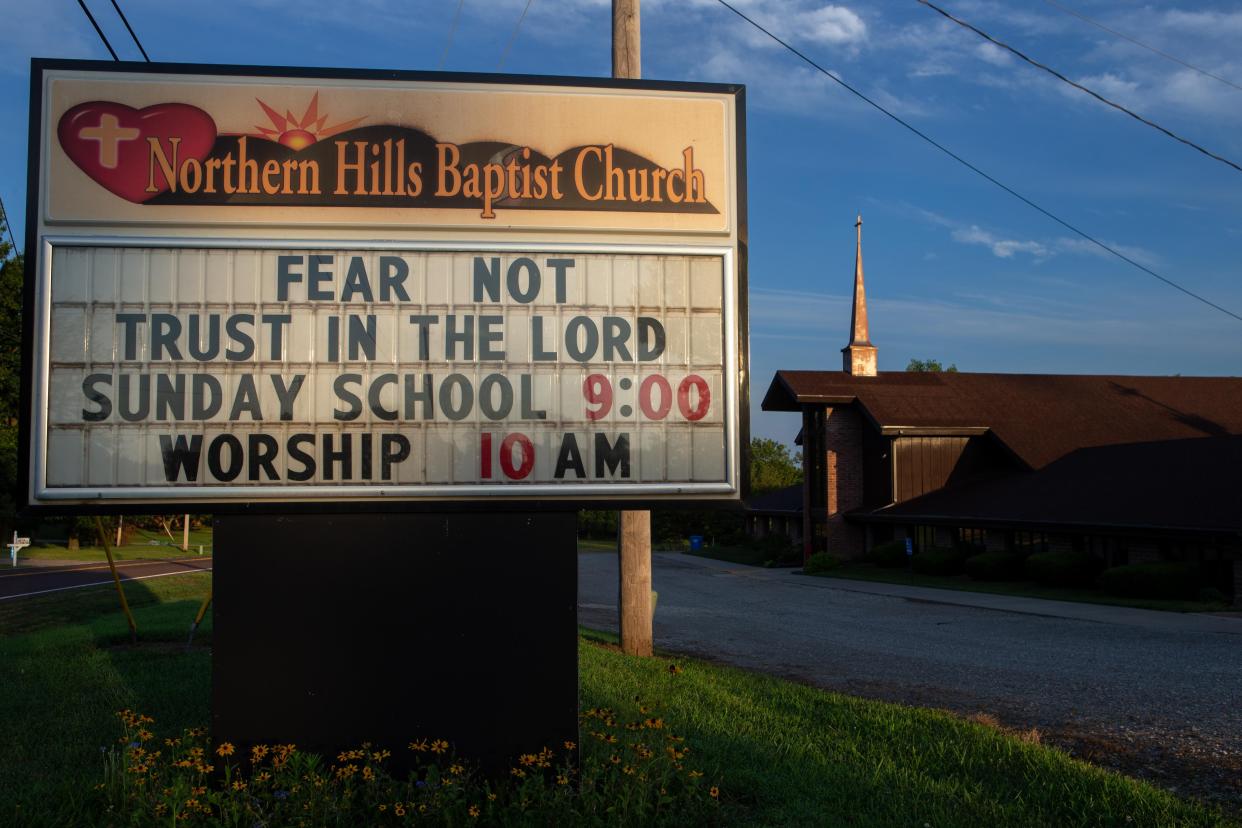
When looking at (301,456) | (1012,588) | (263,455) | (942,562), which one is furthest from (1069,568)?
(263,455)

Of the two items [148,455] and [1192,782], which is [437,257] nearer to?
[148,455]

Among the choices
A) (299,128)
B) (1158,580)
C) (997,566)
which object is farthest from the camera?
(997,566)

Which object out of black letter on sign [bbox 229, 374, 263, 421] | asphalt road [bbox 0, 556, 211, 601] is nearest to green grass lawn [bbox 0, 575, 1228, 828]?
black letter on sign [bbox 229, 374, 263, 421]

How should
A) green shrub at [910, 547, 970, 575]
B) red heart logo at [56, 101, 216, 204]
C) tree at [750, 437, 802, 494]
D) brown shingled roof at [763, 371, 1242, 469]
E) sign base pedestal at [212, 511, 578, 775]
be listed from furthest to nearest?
tree at [750, 437, 802, 494] → brown shingled roof at [763, 371, 1242, 469] → green shrub at [910, 547, 970, 575] → red heart logo at [56, 101, 216, 204] → sign base pedestal at [212, 511, 578, 775]

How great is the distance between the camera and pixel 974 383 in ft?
134

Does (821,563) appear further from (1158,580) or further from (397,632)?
(397,632)

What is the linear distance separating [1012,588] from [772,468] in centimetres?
5306

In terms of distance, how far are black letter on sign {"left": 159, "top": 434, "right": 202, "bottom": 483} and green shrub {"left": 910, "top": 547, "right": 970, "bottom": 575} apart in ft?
92.0

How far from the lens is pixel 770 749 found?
7.16 metres

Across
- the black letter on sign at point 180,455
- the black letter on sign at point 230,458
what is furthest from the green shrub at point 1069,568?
the black letter on sign at point 180,455

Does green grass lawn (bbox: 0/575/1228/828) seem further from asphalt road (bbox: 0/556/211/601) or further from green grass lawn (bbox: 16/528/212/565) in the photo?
green grass lawn (bbox: 16/528/212/565)

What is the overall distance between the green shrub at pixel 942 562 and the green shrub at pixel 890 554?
238cm

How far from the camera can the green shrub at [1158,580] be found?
22.0 meters

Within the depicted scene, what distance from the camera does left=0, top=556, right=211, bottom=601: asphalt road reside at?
26.2m
